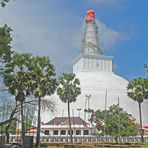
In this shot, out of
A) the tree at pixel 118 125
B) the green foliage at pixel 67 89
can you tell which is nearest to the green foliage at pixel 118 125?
the tree at pixel 118 125

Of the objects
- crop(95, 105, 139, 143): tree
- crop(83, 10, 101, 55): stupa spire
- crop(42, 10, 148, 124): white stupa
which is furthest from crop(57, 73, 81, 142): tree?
crop(83, 10, 101, 55): stupa spire

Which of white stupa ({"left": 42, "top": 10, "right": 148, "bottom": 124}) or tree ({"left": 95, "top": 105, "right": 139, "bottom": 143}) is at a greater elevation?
white stupa ({"left": 42, "top": 10, "right": 148, "bottom": 124})

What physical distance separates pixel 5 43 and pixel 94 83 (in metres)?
100

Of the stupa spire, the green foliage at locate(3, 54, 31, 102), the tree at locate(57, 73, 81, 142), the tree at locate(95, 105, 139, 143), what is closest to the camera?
the green foliage at locate(3, 54, 31, 102)

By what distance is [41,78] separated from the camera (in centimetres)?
4881

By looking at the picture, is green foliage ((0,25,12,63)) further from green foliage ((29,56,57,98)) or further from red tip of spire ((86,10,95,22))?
red tip of spire ((86,10,95,22))

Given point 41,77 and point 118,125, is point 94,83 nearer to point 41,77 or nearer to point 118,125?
point 118,125

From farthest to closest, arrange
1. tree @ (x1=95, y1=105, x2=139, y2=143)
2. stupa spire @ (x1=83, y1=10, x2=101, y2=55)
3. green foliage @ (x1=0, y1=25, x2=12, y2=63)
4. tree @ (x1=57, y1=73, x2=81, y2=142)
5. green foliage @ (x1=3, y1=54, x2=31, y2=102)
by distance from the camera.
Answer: stupa spire @ (x1=83, y1=10, x2=101, y2=55) < tree @ (x1=95, y1=105, x2=139, y2=143) < tree @ (x1=57, y1=73, x2=81, y2=142) < green foliage @ (x1=3, y1=54, x2=31, y2=102) < green foliage @ (x1=0, y1=25, x2=12, y2=63)

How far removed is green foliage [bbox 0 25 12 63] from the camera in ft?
80.2

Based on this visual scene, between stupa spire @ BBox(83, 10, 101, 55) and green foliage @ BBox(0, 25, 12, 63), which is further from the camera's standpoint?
stupa spire @ BBox(83, 10, 101, 55)

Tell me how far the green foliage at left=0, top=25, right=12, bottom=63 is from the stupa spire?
345 feet

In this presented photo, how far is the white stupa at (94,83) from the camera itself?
381 feet

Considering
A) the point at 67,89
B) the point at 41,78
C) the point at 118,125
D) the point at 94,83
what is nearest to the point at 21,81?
the point at 41,78

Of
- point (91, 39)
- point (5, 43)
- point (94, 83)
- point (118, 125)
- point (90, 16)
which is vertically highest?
point (90, 16)
